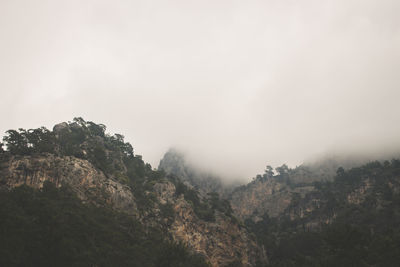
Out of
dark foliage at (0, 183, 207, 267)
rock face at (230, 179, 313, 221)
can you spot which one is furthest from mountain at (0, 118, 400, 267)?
rock face at (230, 179, 313, 221)

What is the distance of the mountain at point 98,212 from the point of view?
4266 centimetres

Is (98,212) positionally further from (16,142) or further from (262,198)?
(262,198)

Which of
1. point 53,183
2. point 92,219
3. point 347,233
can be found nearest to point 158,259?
point 92,219

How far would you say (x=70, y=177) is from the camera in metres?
74.9

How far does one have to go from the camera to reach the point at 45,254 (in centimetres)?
4097

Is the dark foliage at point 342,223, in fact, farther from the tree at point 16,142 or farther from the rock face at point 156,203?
the tree at point 16,142

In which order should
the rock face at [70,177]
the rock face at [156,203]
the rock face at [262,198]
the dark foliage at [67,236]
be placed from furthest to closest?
1. the rock face at [262,198]
2. the rock face at [156,203]
3. the rock face at [70,177]
4. the dark foliage at [67,236]

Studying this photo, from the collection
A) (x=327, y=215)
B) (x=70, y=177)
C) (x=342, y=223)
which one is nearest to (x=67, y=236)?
(x=70, y=177)

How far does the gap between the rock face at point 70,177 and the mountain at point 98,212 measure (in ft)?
0.72

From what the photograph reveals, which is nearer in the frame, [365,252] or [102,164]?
[365,252]

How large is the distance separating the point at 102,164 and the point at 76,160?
12237 millimetres

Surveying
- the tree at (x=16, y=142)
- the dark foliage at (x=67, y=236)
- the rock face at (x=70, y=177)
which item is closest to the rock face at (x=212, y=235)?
the rock face at (x=70, y=177)

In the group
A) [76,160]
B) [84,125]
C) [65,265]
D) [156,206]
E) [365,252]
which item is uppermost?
[84,125]

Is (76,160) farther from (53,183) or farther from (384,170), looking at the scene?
(384,170)
